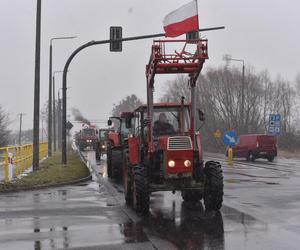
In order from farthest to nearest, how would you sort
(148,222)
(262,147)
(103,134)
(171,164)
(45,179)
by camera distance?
1. (103,134)
2. (262,147)
3. (45,179)
4. (171,164)
5. (148,222)

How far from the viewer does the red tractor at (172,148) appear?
12.0m

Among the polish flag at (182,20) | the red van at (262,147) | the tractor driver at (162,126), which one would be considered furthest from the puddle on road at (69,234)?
the red van at (262,147)

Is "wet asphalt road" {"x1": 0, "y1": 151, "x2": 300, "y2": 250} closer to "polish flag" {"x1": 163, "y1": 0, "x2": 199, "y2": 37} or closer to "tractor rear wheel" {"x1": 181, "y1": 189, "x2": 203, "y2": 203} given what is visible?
"tractor rear wheel" {"x1": 181, "y1": 189, "x2": 203, "y2": 203}

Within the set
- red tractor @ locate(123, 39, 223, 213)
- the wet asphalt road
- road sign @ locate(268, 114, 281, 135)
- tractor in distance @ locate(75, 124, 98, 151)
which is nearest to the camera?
the wet asphalt road

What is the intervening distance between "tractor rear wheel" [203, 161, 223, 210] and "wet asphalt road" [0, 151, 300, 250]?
0.26m

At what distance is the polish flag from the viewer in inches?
519

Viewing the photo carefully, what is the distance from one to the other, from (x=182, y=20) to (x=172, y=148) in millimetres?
3303

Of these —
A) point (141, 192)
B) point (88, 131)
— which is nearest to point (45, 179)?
point (141, 192)

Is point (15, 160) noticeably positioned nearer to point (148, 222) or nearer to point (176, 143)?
point (176, 143)

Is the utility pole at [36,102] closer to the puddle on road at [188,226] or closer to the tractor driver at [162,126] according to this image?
the tractor driver at [162,126]

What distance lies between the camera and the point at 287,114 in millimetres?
73688

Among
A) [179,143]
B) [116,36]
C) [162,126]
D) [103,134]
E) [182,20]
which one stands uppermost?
[116,36]

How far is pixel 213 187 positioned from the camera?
1221 cm

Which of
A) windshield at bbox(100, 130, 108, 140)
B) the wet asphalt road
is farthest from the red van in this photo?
the wet asphalt road
